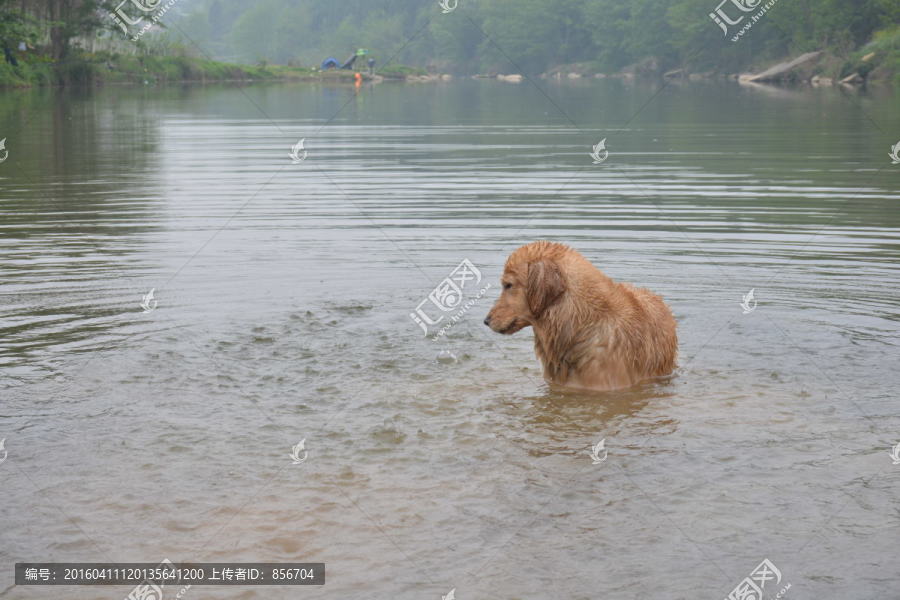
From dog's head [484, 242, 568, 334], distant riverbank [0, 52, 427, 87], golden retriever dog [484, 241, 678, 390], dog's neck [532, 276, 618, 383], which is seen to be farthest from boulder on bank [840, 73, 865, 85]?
dog's head [484, 242, 568, 334]

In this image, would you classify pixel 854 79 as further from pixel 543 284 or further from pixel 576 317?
pixel 543 284

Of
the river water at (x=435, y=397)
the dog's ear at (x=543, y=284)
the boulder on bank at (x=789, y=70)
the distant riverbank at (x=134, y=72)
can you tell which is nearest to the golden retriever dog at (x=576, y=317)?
the dog's ear at (x=543, y=284)

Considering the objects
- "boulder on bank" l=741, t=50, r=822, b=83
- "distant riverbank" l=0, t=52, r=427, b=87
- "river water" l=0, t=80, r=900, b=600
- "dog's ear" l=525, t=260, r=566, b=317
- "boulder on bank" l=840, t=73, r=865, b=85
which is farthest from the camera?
"boulder on bank" l=741, t=50, r=822, b=83

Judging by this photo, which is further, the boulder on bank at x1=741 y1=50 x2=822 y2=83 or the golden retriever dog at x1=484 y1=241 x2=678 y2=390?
the boulder on bank at x1=741 y1=50 x2=822 y2=83

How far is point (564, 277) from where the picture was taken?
7.99 m

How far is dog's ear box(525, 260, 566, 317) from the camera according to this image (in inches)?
312

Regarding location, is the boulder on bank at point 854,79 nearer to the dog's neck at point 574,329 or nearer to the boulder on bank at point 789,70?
the boulder on bank at point 789,70

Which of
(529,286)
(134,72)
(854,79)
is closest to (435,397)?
(529,286)

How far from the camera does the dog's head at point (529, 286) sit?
795 centimetres

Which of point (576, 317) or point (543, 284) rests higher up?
point (543, 284)

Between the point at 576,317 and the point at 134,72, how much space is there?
80.1 metres

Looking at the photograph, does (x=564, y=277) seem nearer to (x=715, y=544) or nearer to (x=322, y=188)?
(x=715, y=544)

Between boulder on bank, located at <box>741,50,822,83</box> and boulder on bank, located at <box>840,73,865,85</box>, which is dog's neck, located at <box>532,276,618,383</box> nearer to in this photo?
boulder on bank, located at <box>840,73,865,85</box>

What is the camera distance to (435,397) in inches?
319
